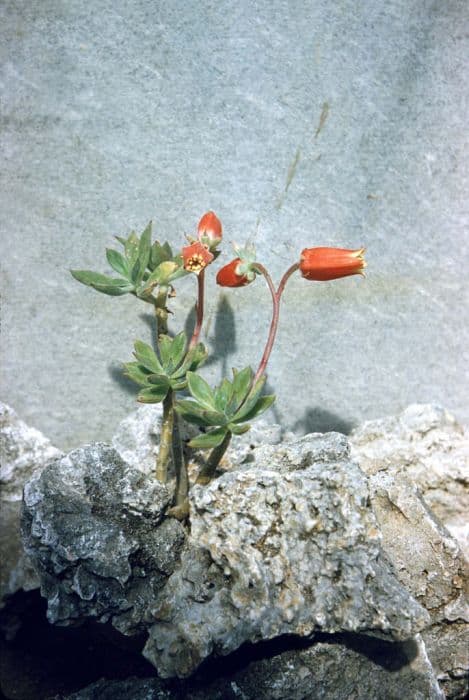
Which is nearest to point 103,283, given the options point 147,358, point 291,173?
point 147,358

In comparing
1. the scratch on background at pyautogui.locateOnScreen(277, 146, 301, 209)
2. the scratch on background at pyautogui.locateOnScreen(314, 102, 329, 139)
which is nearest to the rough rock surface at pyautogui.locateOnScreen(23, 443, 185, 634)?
the scratch on background at pyautogui.locateOnScreen(277, 146, 301, 209)

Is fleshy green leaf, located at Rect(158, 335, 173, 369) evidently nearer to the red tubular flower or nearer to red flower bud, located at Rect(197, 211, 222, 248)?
red flower bud, located at Rect(197, 211, 222, 248)

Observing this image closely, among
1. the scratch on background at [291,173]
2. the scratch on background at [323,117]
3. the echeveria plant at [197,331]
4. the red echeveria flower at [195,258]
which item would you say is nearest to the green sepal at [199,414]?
the echeveria plant at [197,331]

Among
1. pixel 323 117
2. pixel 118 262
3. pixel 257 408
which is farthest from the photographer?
pixel 323 117

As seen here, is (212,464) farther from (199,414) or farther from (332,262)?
(332,262)

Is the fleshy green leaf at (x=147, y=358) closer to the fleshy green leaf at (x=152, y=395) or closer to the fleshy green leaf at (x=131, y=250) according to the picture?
the fleshy green leaf at (x=152, y=395)

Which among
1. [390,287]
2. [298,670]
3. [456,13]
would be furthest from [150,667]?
[456,13]
